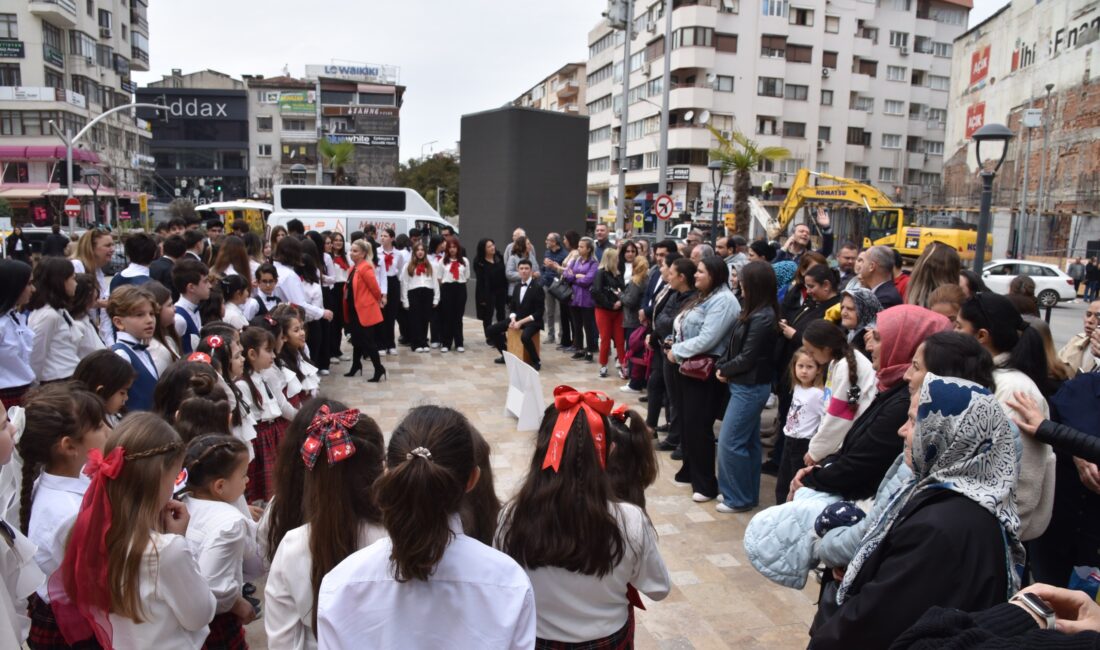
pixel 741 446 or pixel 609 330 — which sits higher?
pixel 609 330

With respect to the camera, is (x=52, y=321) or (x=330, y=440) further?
(x=52, y=321)

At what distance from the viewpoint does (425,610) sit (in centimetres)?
170

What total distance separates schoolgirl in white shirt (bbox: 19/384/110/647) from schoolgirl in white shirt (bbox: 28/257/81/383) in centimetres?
237

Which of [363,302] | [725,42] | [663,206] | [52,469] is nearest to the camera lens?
[52,469]

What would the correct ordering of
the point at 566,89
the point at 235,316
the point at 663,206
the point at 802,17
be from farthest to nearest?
1. the point at 566,89
2. the point at 802,17
3. the point at 663,206
4. the point at 235,316

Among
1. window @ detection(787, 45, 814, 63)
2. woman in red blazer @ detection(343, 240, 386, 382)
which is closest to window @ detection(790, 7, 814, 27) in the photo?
window @ detection(787, 45, 814, 63)

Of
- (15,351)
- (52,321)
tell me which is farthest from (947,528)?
(52,321)

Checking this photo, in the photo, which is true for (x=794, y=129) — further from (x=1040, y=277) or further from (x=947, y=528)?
(x=947, y=528)

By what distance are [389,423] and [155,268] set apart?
8.57 feet

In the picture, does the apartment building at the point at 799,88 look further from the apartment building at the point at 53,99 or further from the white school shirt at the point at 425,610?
the white school shirt at the point at 425,610

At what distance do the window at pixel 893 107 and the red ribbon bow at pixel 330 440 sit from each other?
188 ft

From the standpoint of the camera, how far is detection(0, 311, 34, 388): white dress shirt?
449 centimetres

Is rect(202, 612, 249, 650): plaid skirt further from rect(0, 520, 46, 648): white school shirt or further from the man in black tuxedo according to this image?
the man in black tuxedo

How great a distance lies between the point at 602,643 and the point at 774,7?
50906 millimetres
